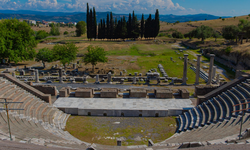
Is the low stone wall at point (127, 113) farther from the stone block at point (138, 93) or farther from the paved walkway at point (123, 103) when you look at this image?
the stone block at point (138, 93)

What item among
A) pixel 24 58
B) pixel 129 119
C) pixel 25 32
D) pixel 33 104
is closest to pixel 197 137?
pixel 129 119

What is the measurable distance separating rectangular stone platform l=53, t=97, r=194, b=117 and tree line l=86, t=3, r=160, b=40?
74375mm

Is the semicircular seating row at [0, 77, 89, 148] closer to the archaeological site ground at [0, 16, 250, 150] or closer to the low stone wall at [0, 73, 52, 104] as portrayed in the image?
the archaeological site ground at [0, 16, 250, 150]

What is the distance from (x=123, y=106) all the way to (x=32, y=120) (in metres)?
8.53

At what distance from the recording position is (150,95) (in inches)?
926

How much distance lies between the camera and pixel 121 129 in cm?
1739

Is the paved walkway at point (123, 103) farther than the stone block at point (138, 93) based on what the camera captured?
No

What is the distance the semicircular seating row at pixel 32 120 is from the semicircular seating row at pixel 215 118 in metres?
7.94

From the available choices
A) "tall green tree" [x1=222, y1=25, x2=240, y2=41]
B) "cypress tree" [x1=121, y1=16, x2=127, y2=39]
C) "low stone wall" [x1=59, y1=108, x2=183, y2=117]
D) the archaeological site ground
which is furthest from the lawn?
"cypress tree" [x1=121, y1=16, x2=127, y2=39]

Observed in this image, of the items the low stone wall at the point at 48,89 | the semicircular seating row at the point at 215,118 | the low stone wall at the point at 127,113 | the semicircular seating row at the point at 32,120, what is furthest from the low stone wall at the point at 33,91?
the semicircular seating row at the point at 215,118

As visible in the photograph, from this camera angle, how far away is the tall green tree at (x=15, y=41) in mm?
42969

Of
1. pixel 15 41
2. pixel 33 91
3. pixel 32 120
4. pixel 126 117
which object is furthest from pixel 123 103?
pixel 15 41

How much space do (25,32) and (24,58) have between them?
646cm

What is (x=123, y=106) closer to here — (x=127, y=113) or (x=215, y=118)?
(x=127, y=113)
